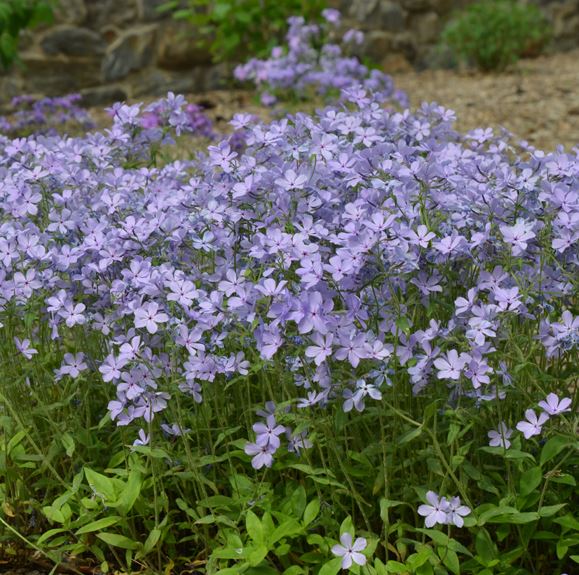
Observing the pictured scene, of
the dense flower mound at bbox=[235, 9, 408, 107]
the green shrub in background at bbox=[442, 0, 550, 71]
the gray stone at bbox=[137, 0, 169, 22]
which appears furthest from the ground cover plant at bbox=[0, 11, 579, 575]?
the green shrub in background at bbox=[442, 0, 550, 71]

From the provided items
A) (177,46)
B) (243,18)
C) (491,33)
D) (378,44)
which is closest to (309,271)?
(243,18)

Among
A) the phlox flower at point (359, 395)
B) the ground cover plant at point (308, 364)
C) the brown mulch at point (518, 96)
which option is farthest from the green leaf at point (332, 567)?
the brown mulch at point (518, 96)

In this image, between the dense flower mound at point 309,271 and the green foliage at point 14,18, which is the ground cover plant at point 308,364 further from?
the green foliage at point 14,18

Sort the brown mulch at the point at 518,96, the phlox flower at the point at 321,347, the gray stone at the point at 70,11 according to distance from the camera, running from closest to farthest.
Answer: the phlox flower at the point at 321,347
the brown mulch at the point at 518,96
the gray stone at the point at 70,11

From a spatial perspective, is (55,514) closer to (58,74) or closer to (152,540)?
(152,540)

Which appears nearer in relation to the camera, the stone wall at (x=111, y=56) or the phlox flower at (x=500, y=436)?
the phlox flower at (x=500, y=436)

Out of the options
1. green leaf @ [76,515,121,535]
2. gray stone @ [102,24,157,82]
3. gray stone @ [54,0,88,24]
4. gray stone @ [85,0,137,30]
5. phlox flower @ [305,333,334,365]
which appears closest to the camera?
phlox flower @ [305,333,334,365]

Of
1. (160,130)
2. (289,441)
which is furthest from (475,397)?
(160,130)

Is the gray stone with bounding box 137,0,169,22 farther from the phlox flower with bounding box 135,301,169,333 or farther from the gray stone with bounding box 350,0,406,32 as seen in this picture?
the phlox flower with bounding box 135,301,169,333
